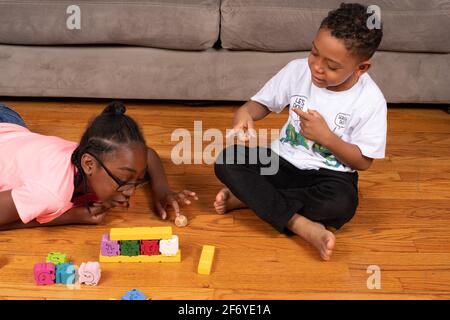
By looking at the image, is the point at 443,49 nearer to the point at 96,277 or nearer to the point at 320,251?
the point at 320,251

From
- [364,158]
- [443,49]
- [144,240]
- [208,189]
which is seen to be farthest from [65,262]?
[443,49]

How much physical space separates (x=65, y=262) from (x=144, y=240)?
178 mm

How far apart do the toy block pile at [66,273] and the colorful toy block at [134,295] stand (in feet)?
0.28

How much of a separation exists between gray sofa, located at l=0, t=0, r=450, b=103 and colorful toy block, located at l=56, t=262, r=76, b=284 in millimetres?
856

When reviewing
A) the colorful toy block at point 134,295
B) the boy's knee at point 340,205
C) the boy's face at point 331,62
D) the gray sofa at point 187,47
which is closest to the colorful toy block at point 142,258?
the colorful toy block at point 134,295

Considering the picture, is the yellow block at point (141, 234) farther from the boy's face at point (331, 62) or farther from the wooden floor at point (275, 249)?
the boy's face at point (331, 62)

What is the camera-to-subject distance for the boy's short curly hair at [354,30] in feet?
4.47

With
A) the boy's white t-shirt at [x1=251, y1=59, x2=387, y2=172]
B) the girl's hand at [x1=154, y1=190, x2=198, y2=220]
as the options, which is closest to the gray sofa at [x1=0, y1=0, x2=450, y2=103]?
the boy's white t-shirt at [x1=251, y1=59, x2=387, y2=172]

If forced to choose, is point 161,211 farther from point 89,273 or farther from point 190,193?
point 89,273

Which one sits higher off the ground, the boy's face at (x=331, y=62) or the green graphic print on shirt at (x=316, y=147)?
the boy's face at (x=331, y=62)

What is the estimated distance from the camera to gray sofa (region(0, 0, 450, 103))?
1.97 m

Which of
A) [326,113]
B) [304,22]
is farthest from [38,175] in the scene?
[304,22]

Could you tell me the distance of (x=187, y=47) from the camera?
6.66ft

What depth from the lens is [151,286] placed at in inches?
53.7
